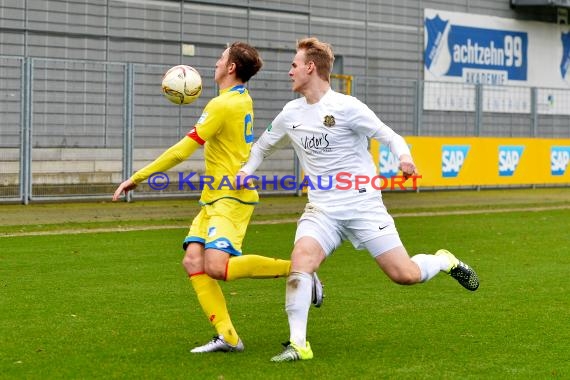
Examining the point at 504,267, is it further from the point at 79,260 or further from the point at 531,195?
the point at 531,195

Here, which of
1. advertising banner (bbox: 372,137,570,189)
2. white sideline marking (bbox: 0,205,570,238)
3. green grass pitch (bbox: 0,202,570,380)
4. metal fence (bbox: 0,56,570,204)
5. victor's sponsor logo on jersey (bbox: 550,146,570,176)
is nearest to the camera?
green grass pitch (bbox: 0,202,570,380)

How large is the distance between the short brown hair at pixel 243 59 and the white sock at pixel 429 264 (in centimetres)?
163

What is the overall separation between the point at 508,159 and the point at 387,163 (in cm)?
408

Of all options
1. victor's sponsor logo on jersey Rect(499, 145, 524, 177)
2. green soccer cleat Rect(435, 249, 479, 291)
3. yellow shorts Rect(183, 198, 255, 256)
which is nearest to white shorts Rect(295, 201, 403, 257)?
yellow shorts Rect(183, 198, 255, 256)

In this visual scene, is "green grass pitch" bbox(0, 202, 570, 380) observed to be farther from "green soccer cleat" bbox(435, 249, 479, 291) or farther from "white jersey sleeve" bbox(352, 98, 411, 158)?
"white jersey sleeve" bbox(352, 98, 411, 158)

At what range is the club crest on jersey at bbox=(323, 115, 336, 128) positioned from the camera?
7.32m

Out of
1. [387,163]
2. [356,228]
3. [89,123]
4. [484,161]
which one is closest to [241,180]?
[356,228]

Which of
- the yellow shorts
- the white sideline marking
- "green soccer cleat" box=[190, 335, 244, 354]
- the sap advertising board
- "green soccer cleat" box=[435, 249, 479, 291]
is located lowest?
"green soccer cleat" box=[190, 335, 244, 354]

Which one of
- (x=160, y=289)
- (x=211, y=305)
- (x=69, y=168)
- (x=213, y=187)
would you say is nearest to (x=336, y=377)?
(x=211, y=305)

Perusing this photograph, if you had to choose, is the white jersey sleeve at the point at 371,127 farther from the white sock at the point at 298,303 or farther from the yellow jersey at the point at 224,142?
the white sock at the point at 298,303

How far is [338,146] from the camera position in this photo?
7363 mm

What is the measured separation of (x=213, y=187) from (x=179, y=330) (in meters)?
1.21

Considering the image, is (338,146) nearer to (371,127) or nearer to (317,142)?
(317,142)

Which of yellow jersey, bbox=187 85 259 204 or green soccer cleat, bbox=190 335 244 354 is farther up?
yellow jersey, bbox=187 85 259 204
